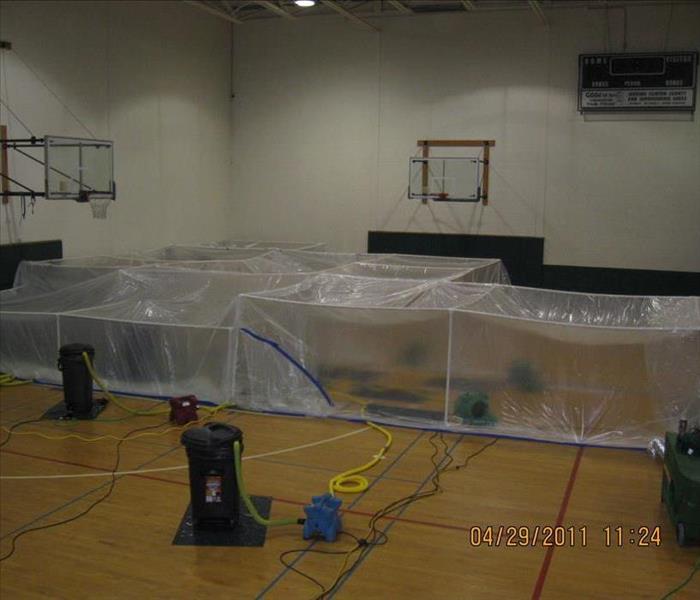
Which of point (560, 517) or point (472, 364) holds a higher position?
point (472, 364)

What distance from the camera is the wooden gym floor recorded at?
10.9 feet

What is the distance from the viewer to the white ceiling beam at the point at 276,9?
365 inches

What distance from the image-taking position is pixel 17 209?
305 inches

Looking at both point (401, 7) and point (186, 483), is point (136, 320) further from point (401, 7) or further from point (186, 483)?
point (401, 7)

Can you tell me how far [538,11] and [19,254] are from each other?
250 inches

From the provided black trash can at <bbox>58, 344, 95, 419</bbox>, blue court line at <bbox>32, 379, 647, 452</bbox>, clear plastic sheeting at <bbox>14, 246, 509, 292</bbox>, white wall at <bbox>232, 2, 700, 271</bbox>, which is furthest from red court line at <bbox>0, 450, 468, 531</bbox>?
white wall at <bbox>232, 2, 700, 271</bbox>

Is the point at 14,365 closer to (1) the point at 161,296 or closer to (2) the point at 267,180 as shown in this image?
(1) the point at 161,296

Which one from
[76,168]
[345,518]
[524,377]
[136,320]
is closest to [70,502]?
[345,518]

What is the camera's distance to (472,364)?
5371 millimetres

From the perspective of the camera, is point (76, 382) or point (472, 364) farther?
point (76, 382)

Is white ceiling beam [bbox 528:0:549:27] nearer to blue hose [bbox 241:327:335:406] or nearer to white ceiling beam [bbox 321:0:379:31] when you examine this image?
white ceiling beam [bbox 321:0:379:31]

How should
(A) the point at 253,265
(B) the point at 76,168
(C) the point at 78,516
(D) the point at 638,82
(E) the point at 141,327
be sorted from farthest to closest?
(D) the point at 638,82 → (A) the point at 253,265 → (B) the point at 76,168 → (E) the point at 141,327 → (C) the point at 78,516

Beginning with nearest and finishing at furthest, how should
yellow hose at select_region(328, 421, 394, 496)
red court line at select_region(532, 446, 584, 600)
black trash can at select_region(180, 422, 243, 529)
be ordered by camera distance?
red court line at select_region(532, 446, 584, 600), black trash can at select_region(180, 422, 243, 529), yellow hose at select_region(328, 421, 394, 496)

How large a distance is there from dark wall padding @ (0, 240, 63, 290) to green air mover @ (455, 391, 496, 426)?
15.3 ft
